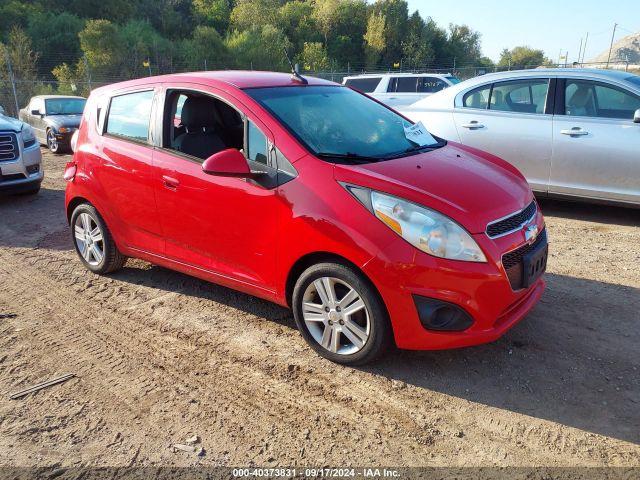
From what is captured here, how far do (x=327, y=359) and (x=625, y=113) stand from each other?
4.72 meters

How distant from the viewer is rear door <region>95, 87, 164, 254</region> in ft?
13.5

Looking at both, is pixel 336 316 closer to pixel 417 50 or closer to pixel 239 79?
pixel 239 79

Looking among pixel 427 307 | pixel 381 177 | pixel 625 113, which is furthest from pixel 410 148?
pixel 625 113

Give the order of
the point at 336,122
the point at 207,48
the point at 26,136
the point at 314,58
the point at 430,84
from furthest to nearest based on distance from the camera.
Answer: the point at 314,58 → the point at 207,48 → the point at 430,84 → the point at 26,136 → the point at 336,122

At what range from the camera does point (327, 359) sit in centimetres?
333

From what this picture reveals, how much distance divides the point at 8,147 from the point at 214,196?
5932 millimetres

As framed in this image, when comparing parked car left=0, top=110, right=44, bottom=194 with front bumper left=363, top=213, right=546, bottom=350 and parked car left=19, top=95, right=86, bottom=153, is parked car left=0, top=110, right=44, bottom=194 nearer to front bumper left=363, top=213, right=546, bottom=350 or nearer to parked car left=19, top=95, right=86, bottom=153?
parked car left=19, top=95, right=86, bottom=153

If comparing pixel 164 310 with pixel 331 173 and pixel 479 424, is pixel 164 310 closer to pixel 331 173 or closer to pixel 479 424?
pixel 331 173

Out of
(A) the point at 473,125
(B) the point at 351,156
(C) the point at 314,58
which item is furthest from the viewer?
(C) the point at 314,58

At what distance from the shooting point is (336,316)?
3162mm

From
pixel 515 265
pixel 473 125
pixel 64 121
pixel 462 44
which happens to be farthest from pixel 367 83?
pixel 462 44

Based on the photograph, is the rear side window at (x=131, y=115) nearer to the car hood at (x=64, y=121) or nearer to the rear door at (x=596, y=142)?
the rear door at (x=596, y=142)

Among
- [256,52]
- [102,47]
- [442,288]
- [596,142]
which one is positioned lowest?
[442,288]

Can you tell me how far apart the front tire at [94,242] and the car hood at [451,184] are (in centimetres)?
259
